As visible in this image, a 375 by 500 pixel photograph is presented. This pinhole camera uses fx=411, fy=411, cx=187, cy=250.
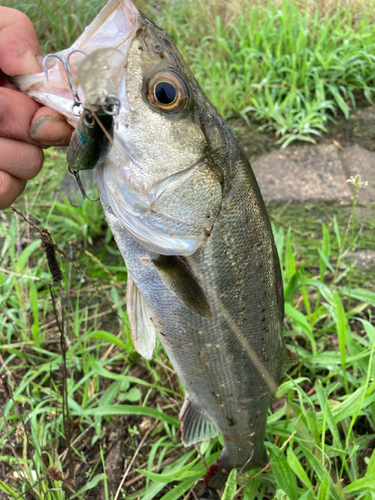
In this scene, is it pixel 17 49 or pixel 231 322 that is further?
pixel 231 322

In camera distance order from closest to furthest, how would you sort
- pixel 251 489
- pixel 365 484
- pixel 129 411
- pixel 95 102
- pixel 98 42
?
pixel 95 102
pixel 98 42
pixel 365 484
pixel 251 489
pixel 129 411

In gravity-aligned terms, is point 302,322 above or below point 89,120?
below

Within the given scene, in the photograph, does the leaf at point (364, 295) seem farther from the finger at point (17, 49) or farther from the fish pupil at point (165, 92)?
the finger at point (17, 49)

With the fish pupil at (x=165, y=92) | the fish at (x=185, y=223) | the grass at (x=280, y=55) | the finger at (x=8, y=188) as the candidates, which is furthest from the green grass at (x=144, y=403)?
the grass at (x=280, y=55)

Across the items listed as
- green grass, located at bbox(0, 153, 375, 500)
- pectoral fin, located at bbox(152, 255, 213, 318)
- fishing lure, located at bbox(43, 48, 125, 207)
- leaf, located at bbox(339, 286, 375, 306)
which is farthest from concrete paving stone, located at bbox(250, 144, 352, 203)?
fishing lure, located at bbox(43, 48, 125, 207)

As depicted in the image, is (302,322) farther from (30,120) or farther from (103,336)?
(30,120)

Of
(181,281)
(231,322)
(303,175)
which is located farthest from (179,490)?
(303,175)

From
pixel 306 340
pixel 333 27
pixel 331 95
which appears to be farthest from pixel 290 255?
pixel 333 27

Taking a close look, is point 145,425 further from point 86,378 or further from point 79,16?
point 79,16
